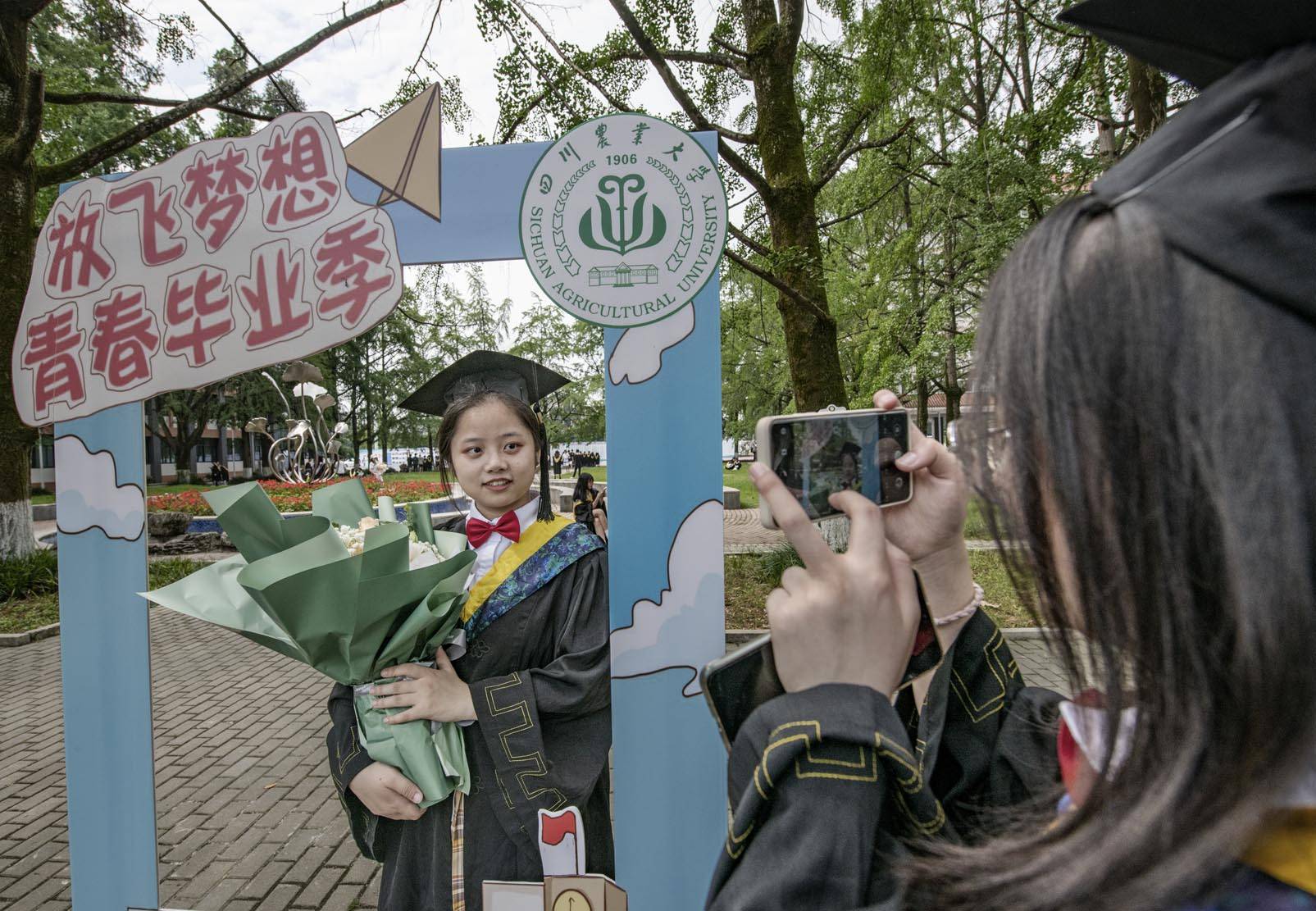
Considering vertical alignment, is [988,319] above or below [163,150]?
below

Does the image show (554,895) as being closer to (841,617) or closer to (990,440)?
(841,617)

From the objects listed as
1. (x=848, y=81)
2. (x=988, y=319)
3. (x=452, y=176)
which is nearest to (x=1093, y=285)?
(x=988, y=319)

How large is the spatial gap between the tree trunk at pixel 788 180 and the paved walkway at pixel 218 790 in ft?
10.9

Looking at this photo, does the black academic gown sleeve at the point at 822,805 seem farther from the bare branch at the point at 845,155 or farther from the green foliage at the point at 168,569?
the green foliage at the point at 168,569

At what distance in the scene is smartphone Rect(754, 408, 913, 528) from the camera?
102 cm

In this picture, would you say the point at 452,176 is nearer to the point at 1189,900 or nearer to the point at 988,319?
the point at 988,319

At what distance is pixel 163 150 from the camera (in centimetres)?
1114

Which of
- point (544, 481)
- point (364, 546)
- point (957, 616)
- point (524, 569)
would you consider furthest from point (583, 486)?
point (957, 616)

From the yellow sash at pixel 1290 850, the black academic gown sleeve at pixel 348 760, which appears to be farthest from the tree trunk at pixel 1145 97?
the black academic gown sleeve at pixel 348 760

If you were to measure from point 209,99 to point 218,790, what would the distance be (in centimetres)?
465

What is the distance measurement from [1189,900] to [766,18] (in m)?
7.25

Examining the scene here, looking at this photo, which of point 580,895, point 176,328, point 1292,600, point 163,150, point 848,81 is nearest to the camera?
point 1292,600

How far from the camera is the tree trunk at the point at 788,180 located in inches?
237

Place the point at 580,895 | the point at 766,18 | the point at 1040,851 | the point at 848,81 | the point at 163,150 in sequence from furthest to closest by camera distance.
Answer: the point at 163,150
the point at 848,81
the point at 766,18
the point at 580,895
the point at 1040,851
